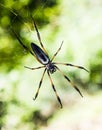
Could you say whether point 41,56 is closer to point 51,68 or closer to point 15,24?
point 51,68

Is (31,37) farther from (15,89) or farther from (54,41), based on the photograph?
(15,89)

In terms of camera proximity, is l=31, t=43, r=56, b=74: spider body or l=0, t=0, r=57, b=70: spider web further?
l=0, t=0, r=57, b=70: spider web

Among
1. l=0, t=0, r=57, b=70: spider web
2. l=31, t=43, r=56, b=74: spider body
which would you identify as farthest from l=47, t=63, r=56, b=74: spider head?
l=0, t=0, r=57, b=70: spider web

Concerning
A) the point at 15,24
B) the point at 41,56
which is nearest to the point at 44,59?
the point at 41,56

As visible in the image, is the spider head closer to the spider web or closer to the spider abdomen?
the spider abdomen

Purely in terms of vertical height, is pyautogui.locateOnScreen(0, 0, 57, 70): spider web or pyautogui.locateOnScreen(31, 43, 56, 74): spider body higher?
pyautogui.locateOnScreen(0, 0, 57, 70): spider web

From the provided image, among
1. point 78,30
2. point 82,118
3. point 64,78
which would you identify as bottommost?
point 82,118

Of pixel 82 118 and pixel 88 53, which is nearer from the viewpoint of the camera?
pixel 82 118

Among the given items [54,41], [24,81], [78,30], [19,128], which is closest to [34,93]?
[24,81]

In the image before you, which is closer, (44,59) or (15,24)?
(44,59)
